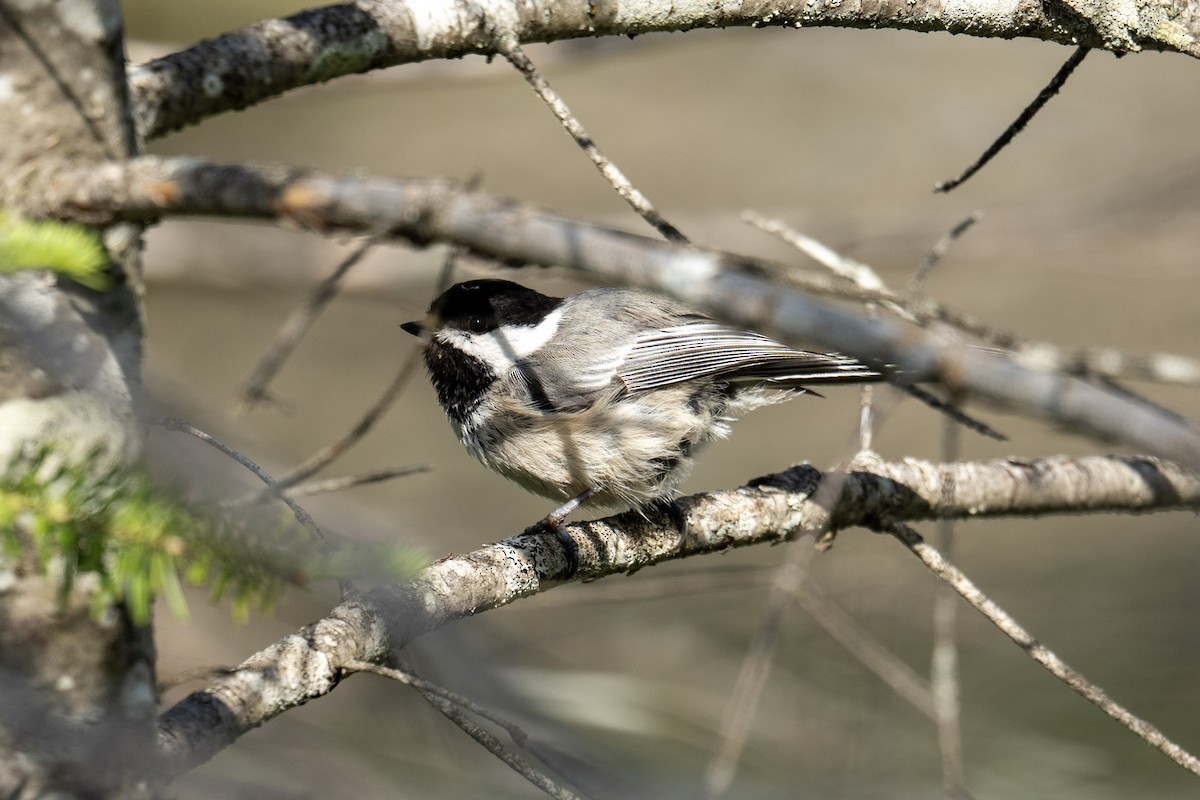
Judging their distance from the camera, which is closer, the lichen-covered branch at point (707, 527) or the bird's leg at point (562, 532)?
the lichen-covered branch at point (707, 527)

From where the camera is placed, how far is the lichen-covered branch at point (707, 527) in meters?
1.85

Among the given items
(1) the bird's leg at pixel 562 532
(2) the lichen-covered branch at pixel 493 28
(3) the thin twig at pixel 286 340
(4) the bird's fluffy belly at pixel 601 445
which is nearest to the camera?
(2) the lichen-covered branch at pixel 493 28

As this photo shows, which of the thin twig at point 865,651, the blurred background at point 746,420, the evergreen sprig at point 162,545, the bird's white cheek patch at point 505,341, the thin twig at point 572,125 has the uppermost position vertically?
the thin twig at point 572,125

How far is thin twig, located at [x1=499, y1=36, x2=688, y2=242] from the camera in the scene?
215 centimetres

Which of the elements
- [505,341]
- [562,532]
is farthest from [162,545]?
[505,341]

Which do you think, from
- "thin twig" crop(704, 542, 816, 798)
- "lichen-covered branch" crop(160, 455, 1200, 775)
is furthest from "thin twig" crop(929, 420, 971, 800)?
"thin twig" crop(704, 542, 816, 798)

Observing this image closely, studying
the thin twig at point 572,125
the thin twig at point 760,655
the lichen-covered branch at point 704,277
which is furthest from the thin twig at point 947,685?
the lichen-covered branch at point 704,277

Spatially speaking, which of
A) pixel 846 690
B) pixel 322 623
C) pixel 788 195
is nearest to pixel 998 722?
pixel 846 690

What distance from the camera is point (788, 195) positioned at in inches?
432

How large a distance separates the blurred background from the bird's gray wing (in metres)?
0.61

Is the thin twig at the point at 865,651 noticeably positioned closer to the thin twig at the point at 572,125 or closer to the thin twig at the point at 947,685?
the thin twig at the point at 947,685

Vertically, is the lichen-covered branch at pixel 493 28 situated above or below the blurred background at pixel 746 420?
above

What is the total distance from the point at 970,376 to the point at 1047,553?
6.82 meters

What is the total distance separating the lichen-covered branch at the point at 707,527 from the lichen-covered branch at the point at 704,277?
2.55 feet
